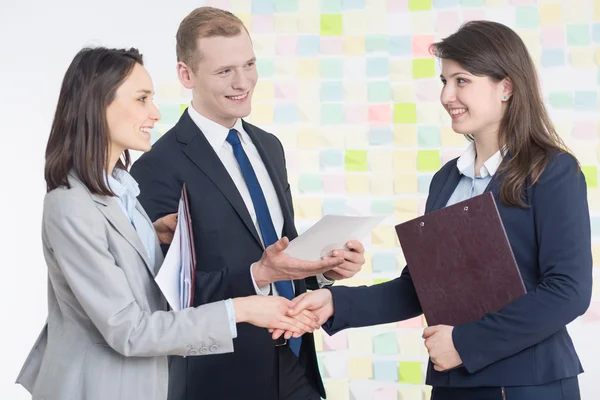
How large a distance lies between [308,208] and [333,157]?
0.30m

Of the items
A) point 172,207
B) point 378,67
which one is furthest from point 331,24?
point 172,207

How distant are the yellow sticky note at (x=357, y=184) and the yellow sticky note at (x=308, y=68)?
0.56 metres

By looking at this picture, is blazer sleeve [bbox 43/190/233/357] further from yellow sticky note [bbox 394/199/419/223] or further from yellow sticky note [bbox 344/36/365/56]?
yellow sticky note [bbox 344/36/365/56]

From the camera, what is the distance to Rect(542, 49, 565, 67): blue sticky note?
381 centimetres

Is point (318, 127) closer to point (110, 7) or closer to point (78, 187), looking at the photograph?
point (110, 7)

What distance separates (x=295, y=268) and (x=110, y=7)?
248cm

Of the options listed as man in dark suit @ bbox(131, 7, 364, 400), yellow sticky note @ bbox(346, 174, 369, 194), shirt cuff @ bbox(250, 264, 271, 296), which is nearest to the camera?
shirt cuff @ bbox(250, 264, 271, 296)

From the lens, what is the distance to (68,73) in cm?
183

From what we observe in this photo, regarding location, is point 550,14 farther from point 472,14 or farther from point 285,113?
point 285,113

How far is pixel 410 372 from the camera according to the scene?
3.86m

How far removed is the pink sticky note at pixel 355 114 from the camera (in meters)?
3.88

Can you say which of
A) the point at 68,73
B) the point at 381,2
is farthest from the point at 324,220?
the point at 381,2

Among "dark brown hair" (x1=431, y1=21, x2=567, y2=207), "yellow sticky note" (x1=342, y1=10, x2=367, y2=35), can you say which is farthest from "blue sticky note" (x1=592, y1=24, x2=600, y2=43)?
"dark brown hair" (x1=431, y1=21, x2=567, y2=207)

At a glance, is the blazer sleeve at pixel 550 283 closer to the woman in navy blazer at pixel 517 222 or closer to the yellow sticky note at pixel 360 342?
the woman in navy blazer at pixel 517 222
